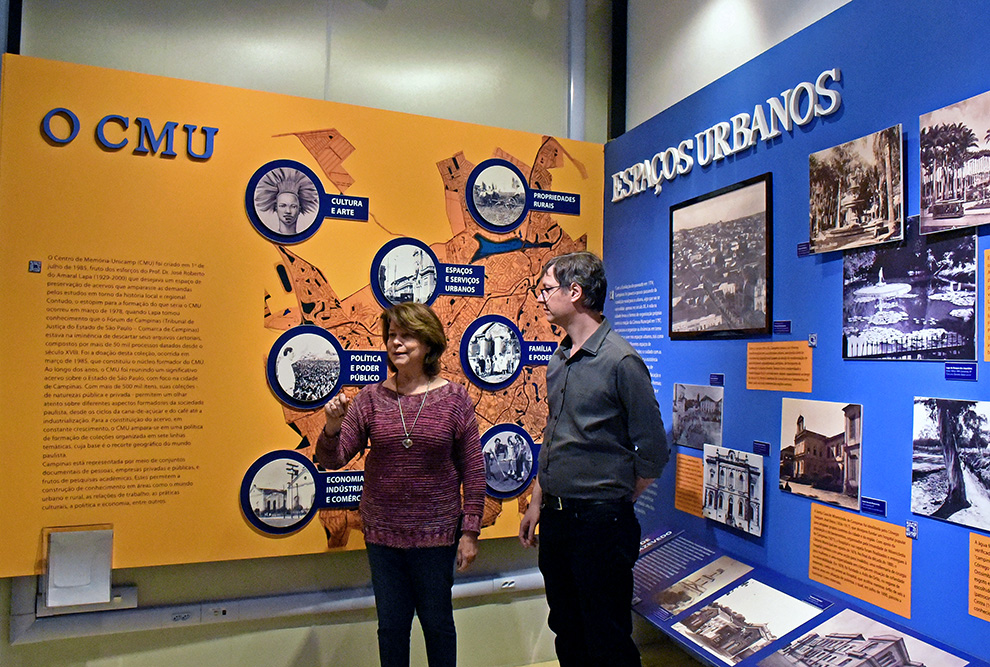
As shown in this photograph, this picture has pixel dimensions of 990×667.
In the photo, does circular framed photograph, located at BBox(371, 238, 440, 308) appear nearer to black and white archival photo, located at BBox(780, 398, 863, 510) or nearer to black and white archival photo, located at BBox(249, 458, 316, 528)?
black and white archival photo, located at BBox(249, 458, 316, 528)

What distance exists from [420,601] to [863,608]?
1631 millimetres

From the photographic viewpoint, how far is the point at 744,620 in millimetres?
2428

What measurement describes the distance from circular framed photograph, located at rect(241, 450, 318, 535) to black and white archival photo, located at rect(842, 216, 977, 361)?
2.46 meters

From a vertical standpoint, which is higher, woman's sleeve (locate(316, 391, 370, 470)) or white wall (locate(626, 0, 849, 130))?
white wall (locate(626, 0, 849, 130))

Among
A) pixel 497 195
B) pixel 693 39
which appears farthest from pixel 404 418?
pixel 693 39

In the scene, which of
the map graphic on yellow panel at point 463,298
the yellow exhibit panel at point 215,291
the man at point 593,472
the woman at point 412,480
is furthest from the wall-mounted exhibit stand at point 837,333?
the yellow exhibit panel at point 215,291

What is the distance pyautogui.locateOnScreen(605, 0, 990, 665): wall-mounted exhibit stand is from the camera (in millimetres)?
1969

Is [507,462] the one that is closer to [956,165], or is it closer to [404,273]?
[404,273]

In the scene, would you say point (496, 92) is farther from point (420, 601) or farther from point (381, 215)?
point (420, 601)

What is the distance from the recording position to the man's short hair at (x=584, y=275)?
2623 millimetres

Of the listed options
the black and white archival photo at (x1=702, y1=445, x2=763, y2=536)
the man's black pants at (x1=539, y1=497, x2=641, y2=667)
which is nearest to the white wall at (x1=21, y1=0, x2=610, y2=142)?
the black and white archival photo at (x1=702, y1=445, x2=763, y2=536)

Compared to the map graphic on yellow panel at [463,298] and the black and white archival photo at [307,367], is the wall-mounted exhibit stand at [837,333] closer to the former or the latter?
the map graphic on yellow panel at [463,298]

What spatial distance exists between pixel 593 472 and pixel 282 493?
1579 mm

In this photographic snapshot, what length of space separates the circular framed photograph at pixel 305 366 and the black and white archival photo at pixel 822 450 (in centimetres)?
210
